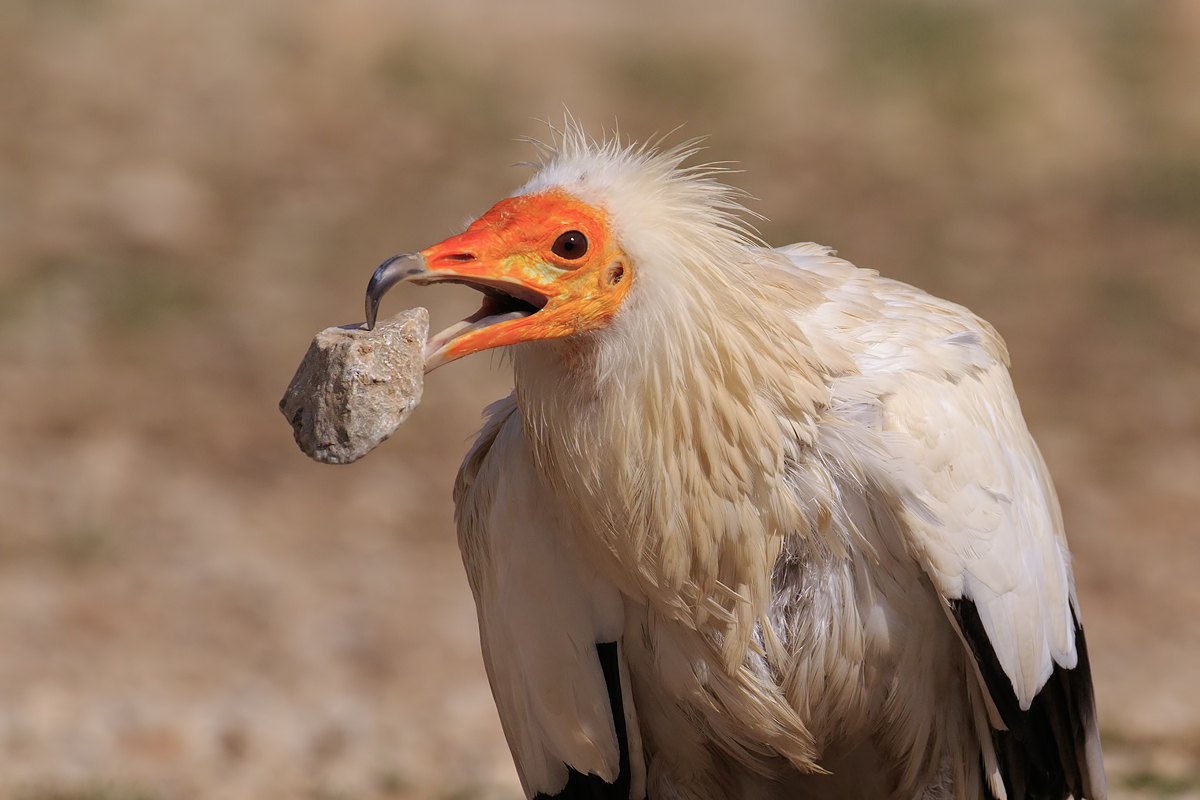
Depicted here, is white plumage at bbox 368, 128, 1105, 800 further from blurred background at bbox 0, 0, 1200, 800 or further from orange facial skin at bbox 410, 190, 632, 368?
blurred background at bbox 0, 0, 1200, 800

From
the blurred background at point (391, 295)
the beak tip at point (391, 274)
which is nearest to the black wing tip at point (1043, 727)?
the blurred background at point (391, 295)

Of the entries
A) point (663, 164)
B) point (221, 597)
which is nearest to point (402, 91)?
point (221, 597)

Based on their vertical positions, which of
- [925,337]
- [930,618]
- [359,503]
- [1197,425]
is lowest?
[930,618]

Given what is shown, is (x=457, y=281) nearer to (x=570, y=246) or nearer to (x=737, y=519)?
(x=570, y=246)

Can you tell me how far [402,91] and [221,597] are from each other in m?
5.61

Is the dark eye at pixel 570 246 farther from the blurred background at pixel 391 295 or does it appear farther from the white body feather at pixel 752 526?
the blurred background at pixel 391 295

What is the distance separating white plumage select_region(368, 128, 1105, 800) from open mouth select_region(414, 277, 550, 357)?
1cm

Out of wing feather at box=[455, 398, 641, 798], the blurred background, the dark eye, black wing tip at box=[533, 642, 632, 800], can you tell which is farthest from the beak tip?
the blurred background

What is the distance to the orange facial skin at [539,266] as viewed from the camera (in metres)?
3.14

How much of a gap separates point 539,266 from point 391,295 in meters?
7.30

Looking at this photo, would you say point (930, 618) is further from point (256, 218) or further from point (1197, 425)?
point (256, 218)

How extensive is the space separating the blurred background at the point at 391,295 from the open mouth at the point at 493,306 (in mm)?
3013

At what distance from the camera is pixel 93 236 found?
33.9ft

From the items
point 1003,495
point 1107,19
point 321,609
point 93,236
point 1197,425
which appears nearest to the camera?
point 1003,495
